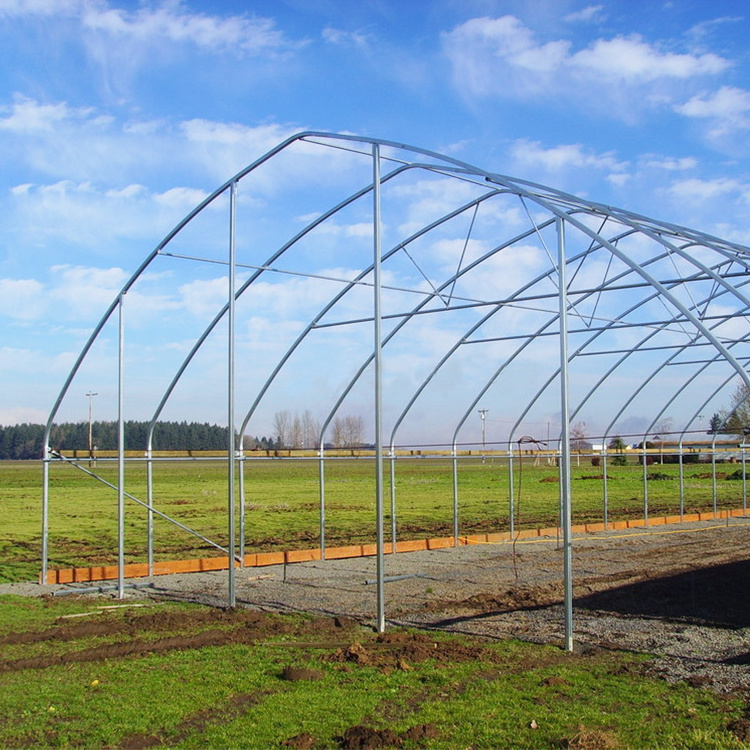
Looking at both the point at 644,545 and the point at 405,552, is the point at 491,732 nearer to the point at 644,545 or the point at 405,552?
the point at 405,552

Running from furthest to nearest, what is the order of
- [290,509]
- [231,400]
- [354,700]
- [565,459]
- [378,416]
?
1. [290,509]
2. [231,400]
3. [378,416]
4. [565,459]
5. [354,700]

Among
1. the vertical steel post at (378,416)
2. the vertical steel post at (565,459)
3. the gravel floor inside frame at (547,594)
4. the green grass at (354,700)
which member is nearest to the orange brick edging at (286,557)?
the gravel floor inside frame at (547,594)

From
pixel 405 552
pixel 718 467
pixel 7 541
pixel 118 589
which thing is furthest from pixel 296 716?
pixel 718 467

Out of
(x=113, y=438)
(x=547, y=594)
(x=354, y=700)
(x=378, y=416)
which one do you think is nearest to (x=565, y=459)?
(x=378, y=416)

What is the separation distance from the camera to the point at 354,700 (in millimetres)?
7285

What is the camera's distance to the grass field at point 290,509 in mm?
19766

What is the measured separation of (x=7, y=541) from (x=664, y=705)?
59.0 ft

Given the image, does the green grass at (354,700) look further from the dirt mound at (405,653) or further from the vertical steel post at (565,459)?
the vertical steel post at (565,459)

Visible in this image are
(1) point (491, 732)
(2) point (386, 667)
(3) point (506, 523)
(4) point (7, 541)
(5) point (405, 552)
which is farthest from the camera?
(3) point (506, 523)

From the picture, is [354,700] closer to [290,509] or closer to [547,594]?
[547,594]

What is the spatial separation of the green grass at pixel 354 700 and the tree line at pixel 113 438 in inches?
419

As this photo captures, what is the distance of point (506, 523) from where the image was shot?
1037 inches

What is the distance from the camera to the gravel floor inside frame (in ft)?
31.3

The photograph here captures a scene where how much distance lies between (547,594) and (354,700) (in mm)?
6178
